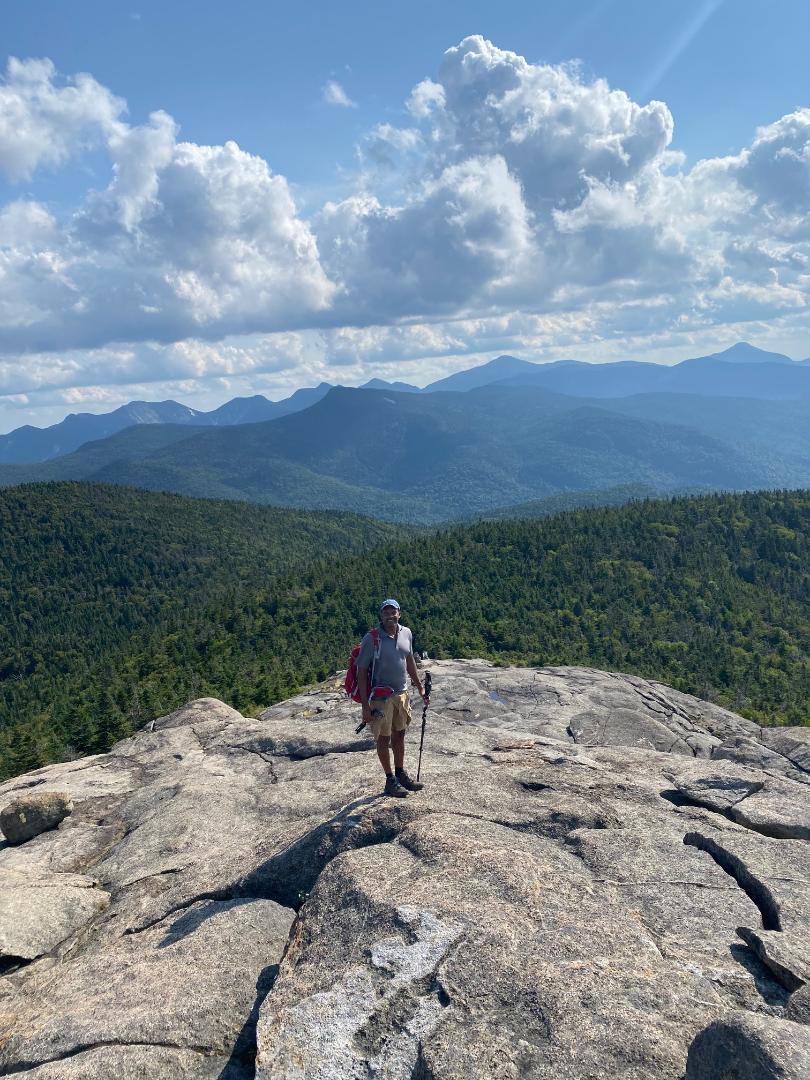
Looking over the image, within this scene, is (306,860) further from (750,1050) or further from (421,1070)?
(750,1050)

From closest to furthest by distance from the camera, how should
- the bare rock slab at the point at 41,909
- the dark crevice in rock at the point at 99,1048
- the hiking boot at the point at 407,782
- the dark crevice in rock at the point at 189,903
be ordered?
the dark crevice in rock at the point at 99,1048 < the bare rock slab at the point at 41,909 < the dark crevice in rock at the point at 189,903 < the hiking boot at the point at 407,782

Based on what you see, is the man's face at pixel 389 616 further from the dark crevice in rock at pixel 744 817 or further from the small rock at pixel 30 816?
the small rock at pixel 30 816

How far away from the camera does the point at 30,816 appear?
2036 cm

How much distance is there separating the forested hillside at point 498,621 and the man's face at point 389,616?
48594 mm

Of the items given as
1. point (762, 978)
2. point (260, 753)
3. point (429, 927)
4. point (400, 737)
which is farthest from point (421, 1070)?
point (260, 753)

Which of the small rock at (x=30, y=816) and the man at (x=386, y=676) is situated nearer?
the man at (x=386, y=676)

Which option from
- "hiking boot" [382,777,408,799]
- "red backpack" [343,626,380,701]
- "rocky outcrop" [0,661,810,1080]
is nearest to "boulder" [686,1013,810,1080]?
"rocky outcrop" [0,661,810,1080]

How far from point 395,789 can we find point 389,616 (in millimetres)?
4312

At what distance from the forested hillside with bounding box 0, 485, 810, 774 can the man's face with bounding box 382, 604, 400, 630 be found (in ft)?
159

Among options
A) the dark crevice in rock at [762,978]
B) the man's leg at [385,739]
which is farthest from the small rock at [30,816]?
the dark crevice in rock at [762,978]

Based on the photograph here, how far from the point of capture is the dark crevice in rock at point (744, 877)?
1139 centimetres

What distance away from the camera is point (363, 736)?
2555cm

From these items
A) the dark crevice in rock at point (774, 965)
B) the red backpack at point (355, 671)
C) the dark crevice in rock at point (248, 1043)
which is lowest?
the dark crevice in rock at point (248, 1043)

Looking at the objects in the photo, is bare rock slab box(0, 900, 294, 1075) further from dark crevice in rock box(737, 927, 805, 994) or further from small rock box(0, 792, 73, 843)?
small rock box(0, 792, 73, 843)
